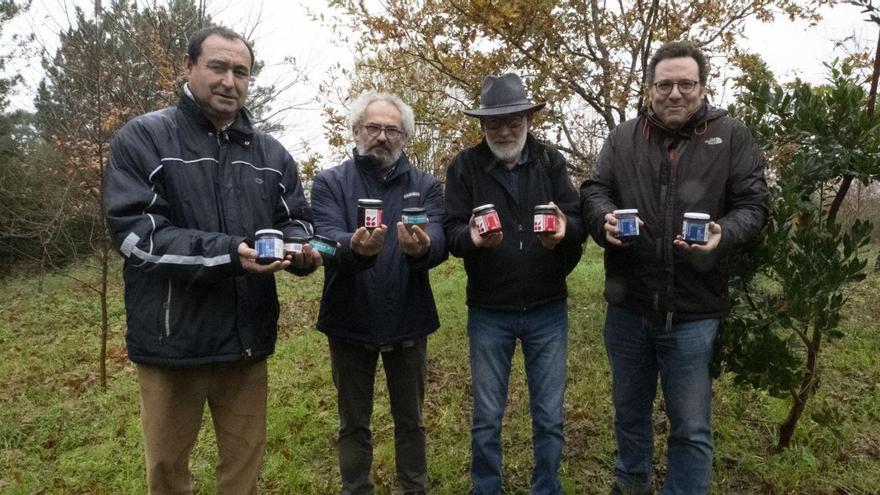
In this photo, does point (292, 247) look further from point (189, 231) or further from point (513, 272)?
point (513, 272)

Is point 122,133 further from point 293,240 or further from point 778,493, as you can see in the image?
point 778,493

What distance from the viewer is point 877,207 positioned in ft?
36.1

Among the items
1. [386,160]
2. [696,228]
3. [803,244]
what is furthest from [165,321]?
[803,244]

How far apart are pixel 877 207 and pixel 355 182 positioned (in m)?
12.1

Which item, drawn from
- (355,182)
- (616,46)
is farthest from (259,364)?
(616,46)

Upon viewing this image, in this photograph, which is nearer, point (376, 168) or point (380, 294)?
point (380, 294)

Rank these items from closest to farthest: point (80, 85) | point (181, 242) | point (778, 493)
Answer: point (181, 242), point (778, 493), point (80, 85)

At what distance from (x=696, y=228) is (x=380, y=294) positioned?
1490mm

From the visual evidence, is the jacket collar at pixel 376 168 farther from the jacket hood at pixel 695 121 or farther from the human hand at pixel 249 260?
the jacket hood at pixel 695 121

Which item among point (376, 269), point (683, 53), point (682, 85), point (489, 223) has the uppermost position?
point (683, 53)

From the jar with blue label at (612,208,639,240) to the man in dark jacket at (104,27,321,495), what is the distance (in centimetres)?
135

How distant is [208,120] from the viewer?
7.95 ft

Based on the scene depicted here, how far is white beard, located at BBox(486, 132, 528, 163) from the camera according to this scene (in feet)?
9.34

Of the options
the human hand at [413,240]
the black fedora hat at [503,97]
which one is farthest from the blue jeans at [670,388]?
the black fedora hat at [503,97]
